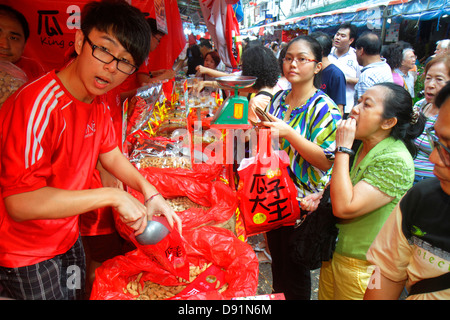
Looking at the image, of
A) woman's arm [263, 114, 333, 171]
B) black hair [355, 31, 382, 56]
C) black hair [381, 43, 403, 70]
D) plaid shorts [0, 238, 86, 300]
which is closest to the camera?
plaid shorts [0, 238, 86, 300]

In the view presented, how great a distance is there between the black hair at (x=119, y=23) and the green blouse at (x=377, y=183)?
116cm

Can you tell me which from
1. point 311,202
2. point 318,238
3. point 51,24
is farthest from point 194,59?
point 318,238

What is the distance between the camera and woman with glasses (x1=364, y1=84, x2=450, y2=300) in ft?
2.85

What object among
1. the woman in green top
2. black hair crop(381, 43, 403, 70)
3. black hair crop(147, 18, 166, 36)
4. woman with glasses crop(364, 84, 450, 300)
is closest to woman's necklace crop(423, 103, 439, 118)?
the woman in green top

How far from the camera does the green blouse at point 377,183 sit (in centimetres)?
135

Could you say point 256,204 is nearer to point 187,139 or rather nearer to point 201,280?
point 201,280

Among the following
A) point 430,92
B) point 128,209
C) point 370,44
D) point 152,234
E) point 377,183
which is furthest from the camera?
point 370,44

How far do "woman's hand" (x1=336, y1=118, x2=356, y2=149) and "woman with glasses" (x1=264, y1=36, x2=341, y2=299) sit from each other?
200 millimetres

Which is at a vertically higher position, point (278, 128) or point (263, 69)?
point (263, 69)

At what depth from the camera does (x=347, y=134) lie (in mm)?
1441

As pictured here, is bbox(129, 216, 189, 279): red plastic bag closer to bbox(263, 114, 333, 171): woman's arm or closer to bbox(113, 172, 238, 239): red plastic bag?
bbox(113, 172, 238, 239): red plastic bag

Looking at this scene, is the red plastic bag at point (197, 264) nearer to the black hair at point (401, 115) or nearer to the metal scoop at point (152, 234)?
the metal scoop at point (152, 234)

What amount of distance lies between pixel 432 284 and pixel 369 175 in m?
0.56

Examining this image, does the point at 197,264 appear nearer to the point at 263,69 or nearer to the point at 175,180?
the point at 175,180
